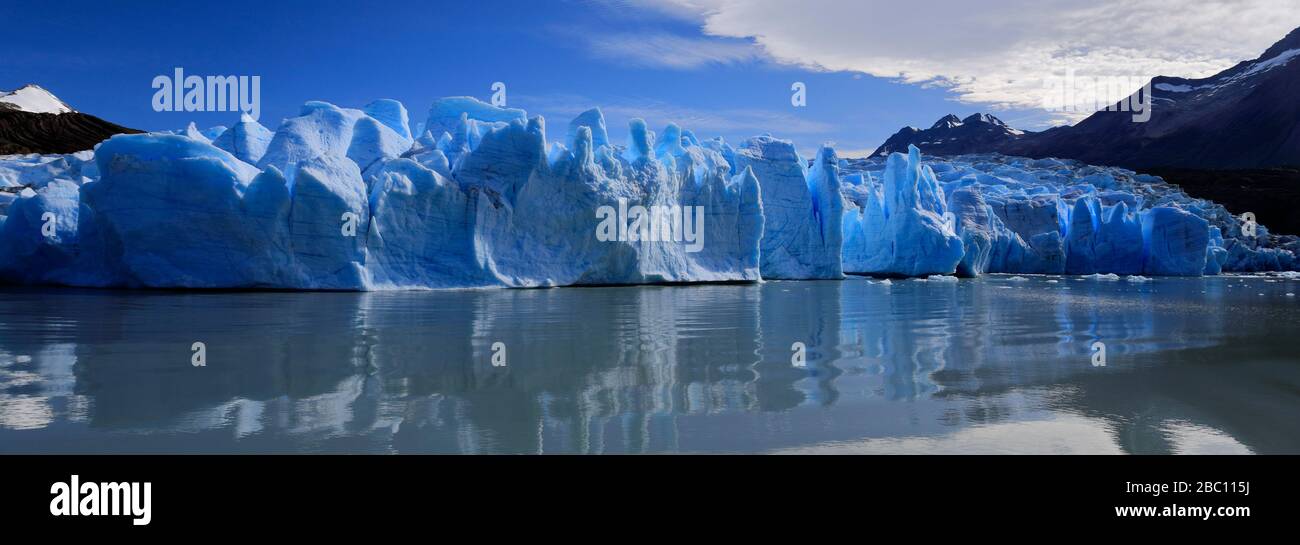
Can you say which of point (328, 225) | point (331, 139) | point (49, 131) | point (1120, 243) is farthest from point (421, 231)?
point (49, 131)

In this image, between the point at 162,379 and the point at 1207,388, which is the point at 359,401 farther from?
the point at 1207,388

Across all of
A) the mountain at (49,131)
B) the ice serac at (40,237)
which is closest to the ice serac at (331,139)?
the ice serac at (40,237)

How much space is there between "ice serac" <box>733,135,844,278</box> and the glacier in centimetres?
6

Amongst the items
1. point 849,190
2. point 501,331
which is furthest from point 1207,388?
point 849,190

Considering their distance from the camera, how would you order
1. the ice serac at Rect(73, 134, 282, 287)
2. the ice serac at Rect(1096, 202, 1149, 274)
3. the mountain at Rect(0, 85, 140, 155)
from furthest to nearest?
the mountain at Rect(0, 85, 140, 155)
the ice serac at Rect(1096, 202, 1149, 274)
the ice serac at Rect(73, 134, 282, 287)

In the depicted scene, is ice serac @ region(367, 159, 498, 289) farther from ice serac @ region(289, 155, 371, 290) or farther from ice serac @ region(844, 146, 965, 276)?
ice serac @ region(844, 146, 965, 276)

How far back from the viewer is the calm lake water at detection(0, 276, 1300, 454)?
3316mm

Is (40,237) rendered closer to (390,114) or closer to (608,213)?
(390,114)

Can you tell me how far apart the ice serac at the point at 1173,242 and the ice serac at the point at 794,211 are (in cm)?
1577

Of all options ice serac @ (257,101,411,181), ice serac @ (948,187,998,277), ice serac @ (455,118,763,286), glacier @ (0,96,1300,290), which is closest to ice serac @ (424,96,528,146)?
glacier @ (0,96,1300,290)

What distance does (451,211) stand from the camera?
53.8 ft

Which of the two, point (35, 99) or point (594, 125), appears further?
point (35, 99)

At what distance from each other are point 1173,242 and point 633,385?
3331 cm

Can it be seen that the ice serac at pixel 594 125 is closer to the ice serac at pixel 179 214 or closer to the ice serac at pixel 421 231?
the ice serac at pixel 421 231
